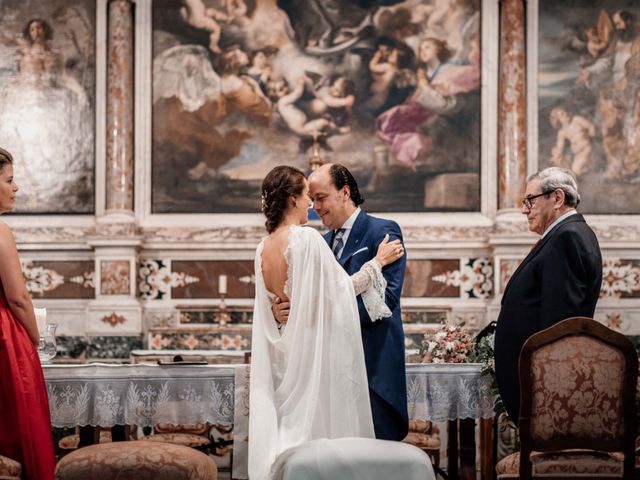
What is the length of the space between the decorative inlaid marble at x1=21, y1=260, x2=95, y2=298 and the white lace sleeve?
4.94 meters

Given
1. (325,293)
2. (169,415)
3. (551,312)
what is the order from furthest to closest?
(169,415) < (551,312) < (325,293)

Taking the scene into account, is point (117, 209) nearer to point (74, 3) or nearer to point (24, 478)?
point (74, 3)

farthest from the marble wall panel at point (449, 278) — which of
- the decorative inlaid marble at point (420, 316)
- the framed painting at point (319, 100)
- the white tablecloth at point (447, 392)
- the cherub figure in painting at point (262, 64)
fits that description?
the white tablecloth at point (447, 392)

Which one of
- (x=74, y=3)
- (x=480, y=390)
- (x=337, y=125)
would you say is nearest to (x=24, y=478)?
(x=480, y=390)

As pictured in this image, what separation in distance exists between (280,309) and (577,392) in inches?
53.0

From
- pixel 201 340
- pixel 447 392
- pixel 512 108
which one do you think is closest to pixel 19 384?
pixel 447 392

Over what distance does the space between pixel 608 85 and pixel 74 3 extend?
4933 millimetres

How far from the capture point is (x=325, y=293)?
4.14m

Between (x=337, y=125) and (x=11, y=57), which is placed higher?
(x=11, y=57)

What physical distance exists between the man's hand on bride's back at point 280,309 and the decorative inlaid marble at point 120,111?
15.3ft

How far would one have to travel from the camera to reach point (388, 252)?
4.43 m

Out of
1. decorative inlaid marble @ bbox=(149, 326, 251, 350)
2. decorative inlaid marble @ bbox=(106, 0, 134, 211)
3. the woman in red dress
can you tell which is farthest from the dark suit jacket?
decorative inlaid marble @ bbox=(106, 0, 134, 211)

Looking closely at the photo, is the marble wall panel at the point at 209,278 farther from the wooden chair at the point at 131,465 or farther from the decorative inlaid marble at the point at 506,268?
the wooden chair at the point at 131,465

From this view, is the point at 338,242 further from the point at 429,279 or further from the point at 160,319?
the point at 160,319
